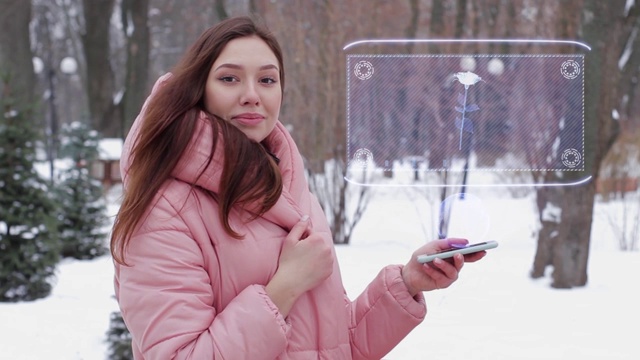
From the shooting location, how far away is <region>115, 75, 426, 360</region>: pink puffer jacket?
146cm

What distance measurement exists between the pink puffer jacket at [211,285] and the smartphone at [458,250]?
9.0 inches

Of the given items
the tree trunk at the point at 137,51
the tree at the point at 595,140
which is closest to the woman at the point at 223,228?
the tree at the point at 595,140

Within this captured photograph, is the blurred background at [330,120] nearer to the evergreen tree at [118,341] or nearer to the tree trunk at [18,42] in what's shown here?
the evergreen tree at [118,341]

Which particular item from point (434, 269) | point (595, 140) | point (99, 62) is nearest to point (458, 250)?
point (434, 269)

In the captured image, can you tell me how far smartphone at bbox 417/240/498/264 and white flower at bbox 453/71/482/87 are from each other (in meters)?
0.43

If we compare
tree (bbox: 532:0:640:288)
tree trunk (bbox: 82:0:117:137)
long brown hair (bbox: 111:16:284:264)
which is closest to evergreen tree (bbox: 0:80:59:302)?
tree (bbox: 532:0:640:288)

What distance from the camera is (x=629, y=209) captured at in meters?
10.1

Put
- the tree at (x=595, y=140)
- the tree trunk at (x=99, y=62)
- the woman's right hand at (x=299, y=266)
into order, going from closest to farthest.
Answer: the woman's right hand at (x=299, y=266)
the tree at (x=595, y=140)
the tree trunk at (x=99, y=62)

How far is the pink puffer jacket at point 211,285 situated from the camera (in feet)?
4.79

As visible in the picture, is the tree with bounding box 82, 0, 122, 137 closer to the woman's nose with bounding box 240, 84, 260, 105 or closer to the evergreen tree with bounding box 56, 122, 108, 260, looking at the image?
the evergreen tree with bounding box 56, 122, 108, 260

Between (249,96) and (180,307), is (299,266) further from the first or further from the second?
(249,96)

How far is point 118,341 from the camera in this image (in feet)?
15.4

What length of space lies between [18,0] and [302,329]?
45.6ft

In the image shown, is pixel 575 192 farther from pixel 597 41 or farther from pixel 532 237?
pixel 532 237
